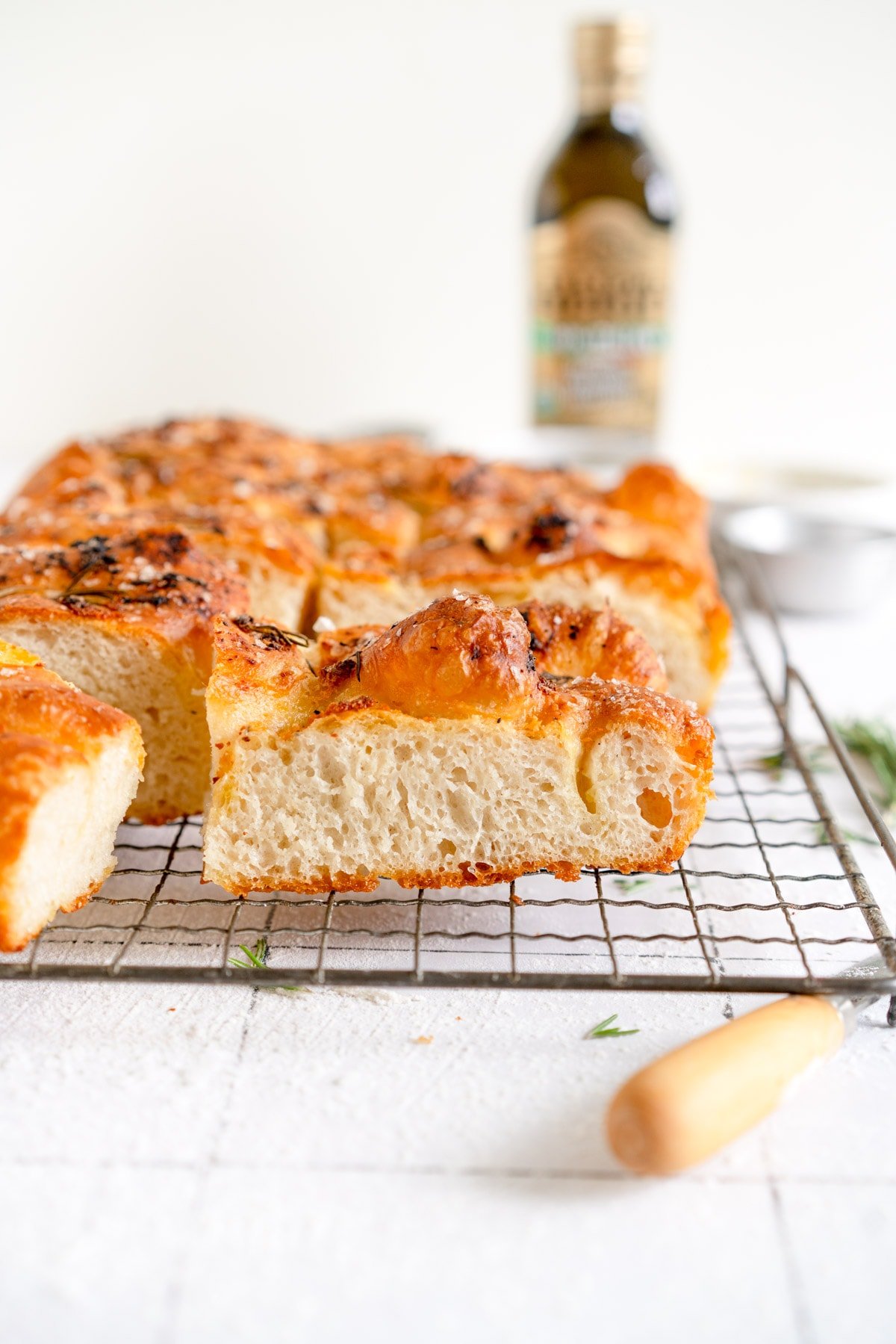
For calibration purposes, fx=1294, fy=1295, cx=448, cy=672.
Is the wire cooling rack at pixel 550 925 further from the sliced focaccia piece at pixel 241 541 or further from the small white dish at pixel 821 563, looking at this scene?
the small white dish at pixel 821 563

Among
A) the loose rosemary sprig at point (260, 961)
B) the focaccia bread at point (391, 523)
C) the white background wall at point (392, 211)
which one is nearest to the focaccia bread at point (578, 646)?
the focaccia bread at point (391, 523)

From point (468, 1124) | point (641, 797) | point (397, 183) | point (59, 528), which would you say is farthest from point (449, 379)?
point (468, 1124)

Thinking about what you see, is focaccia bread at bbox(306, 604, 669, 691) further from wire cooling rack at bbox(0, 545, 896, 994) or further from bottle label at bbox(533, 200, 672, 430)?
bottle label at bbox(533, 200, 672, 430)

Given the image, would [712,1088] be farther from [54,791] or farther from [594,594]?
[594,594]

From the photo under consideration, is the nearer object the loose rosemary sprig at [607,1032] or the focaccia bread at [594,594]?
the loose rosemary sprig at [607,1032]

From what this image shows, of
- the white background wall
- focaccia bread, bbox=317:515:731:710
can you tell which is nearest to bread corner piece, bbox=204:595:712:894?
focaccia bread, bbox=317:515:731:710

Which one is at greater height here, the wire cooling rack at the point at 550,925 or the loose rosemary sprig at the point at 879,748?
the wire cooling rack at the point at 550,925

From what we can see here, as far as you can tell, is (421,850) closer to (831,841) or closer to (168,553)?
(831,841)
